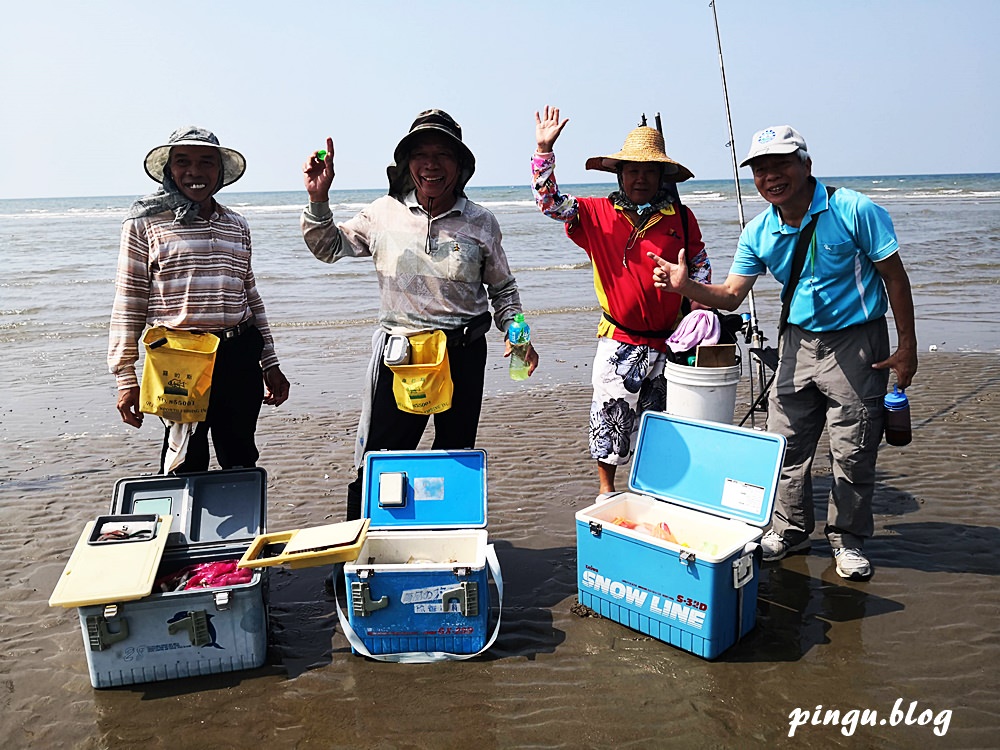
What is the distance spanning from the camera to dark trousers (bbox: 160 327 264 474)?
390 centimetres

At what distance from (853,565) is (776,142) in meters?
2.19

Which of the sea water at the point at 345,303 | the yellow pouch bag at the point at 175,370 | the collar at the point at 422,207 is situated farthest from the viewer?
the sea water at the point at 345,303

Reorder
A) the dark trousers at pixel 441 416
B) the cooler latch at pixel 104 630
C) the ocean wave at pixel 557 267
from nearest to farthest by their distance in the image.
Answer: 1. the cooler latch at pixel 104 630
2. the dark trousers at pixel 441 416
3. the ocean wave at pixel 557 267

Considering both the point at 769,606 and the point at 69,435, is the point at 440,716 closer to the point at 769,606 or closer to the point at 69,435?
the point at 769,606

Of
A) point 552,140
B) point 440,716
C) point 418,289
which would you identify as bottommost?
point 440,716

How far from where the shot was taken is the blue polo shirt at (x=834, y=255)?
3.75m

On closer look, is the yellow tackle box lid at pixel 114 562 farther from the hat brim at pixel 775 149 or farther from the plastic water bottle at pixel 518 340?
the hat brim at pixel 775 149

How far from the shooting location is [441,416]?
4098 millimetres

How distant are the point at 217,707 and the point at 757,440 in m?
2.61

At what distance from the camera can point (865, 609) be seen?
3.85 meters

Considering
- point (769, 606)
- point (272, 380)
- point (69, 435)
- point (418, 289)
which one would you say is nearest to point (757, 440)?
point (769, 606)

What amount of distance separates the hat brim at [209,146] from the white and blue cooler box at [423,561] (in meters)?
1.60

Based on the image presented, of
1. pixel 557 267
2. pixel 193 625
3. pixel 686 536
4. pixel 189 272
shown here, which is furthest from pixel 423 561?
pixel 557 267

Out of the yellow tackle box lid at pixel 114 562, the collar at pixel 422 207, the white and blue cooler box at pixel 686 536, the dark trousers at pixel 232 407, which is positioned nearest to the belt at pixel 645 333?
the white and blue cooler box at pixel 686 536
